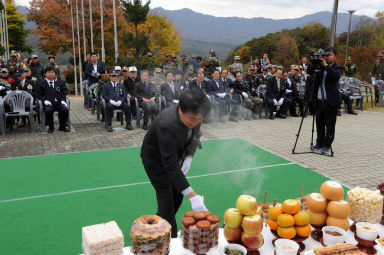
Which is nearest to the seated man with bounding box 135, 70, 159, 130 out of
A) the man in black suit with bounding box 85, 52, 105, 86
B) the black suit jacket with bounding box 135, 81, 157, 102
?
the black suit jacket with bounding box 135, 81, 157, 102

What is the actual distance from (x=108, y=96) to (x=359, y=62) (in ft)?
80.9

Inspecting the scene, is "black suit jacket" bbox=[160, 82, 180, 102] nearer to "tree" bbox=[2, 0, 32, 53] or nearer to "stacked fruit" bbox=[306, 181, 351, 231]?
"stacked fruit" bbox=[306, 181, 351, 231]

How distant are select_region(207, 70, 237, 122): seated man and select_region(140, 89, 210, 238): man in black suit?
8983mm

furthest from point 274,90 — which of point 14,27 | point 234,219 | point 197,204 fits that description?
point 14,27

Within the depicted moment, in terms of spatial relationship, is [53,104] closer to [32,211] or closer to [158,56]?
[32,211]

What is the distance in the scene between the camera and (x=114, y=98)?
10945mm

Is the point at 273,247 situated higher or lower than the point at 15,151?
higher

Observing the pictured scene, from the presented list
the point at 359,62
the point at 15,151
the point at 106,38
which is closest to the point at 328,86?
the point at 15,151

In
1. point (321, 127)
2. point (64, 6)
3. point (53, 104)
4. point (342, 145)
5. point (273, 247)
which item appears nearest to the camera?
point (273, 247)

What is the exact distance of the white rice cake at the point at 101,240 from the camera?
6.91ft

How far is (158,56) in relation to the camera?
42.3 metres

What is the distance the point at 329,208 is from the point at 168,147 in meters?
1.35

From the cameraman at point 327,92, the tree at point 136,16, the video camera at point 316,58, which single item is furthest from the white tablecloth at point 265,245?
the tree at point 136,16

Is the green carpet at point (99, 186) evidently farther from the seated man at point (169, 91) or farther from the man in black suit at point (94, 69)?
the man in black suit at point (94, 69)
